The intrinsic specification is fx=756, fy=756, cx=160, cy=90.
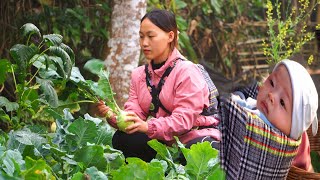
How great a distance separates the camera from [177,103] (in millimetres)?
3523

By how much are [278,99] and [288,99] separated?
28 mm

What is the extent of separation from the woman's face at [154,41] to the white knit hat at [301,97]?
169cm

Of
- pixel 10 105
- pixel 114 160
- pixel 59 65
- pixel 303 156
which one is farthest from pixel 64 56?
pixel 303 156

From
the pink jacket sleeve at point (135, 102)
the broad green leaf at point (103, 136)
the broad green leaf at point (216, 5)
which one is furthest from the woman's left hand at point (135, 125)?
the broad green leaf at point (216, 5)

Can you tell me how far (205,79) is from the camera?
364cm

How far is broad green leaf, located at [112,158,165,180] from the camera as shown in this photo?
212cm

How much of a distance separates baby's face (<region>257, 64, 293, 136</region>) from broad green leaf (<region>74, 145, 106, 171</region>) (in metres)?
0.59

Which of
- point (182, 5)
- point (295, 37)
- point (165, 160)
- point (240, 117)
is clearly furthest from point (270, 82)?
point (295, 37)

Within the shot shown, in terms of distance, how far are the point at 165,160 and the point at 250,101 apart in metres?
0.58

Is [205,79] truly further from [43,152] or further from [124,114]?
[43,152]

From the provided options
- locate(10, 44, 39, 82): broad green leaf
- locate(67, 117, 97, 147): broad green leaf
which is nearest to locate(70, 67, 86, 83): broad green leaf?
locate(10, 44, 39, 82): broad green leaf

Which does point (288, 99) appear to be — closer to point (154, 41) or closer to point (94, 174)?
point (94, 174)

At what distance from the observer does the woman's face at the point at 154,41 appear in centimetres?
365

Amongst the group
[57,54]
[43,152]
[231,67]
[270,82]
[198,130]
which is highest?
[270,82]
